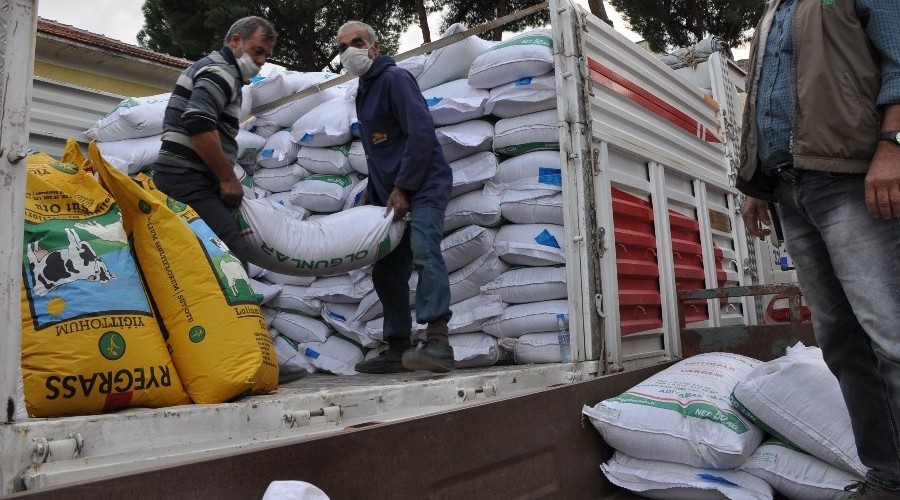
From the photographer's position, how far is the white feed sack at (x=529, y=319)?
323cm

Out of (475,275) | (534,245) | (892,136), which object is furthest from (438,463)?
(475,275)

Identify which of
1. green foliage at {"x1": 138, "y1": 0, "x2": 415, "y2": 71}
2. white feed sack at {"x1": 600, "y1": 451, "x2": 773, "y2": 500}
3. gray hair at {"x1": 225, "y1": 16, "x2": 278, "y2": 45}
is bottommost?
white feed sack at {"x1": 600, "y1": 451, "x2": 773, "y2": 500}

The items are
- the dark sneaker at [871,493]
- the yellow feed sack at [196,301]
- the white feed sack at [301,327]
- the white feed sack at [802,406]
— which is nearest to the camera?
the yellow feed sack at [196,301]

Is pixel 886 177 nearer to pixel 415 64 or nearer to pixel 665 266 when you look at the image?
pixel 665 266

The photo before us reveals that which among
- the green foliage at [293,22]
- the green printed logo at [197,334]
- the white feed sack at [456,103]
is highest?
the green foliage at [293,22]

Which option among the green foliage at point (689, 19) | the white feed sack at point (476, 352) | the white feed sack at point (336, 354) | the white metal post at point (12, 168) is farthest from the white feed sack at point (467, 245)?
the green foliage at point (689, 19)

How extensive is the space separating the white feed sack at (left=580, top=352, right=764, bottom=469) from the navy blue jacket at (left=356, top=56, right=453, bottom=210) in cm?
121

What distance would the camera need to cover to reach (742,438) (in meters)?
2.38

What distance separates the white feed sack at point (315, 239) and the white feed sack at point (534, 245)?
1.95 feet

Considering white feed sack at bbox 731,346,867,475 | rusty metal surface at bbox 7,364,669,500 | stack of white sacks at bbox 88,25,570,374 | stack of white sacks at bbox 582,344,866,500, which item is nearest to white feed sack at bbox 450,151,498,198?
stack of white sacks at bbox 88,25,570,374

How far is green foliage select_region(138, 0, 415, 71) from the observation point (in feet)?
43.1

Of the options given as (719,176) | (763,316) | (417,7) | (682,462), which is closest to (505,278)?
(682,462)

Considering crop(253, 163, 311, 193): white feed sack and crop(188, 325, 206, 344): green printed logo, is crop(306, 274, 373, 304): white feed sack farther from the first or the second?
crop(188, 325, 206, 344): green printed logo

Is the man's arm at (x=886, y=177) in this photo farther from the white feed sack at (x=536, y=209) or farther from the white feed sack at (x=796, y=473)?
the white feed sack at (x=536, y=209)
